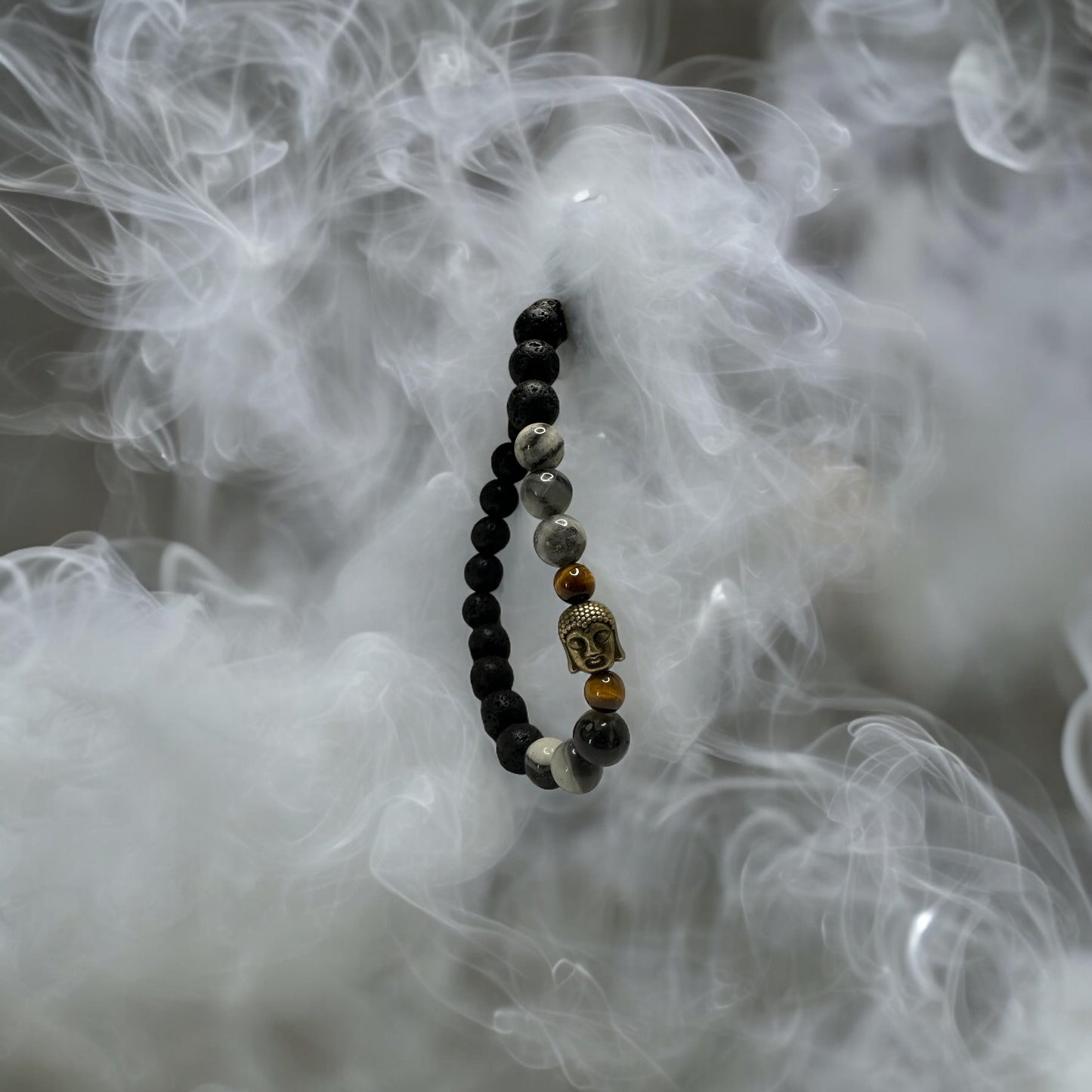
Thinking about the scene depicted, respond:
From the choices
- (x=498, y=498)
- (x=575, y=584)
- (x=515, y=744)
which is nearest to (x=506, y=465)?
(x=498, y=498)

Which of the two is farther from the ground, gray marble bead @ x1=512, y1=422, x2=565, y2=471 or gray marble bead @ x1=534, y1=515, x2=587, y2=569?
gray marble bead @ x1=512, y1=422, x2=565, y2=471

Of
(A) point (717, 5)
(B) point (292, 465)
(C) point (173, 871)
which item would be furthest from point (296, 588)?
(A) point (717, 5)

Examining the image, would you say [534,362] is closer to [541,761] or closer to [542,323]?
[542,323]

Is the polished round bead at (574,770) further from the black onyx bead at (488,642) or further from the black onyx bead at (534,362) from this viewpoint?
the black onyx bead at (534,362)

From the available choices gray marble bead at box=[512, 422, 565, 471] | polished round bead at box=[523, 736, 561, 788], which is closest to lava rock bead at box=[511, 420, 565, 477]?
gray marble bead at box=[512, 422, 565, 471]

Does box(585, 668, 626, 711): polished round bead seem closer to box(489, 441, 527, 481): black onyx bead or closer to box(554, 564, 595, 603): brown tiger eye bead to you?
box(554, 564, 595, 603): brown tiger eye bead

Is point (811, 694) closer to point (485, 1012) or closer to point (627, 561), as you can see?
point (627, 561)
